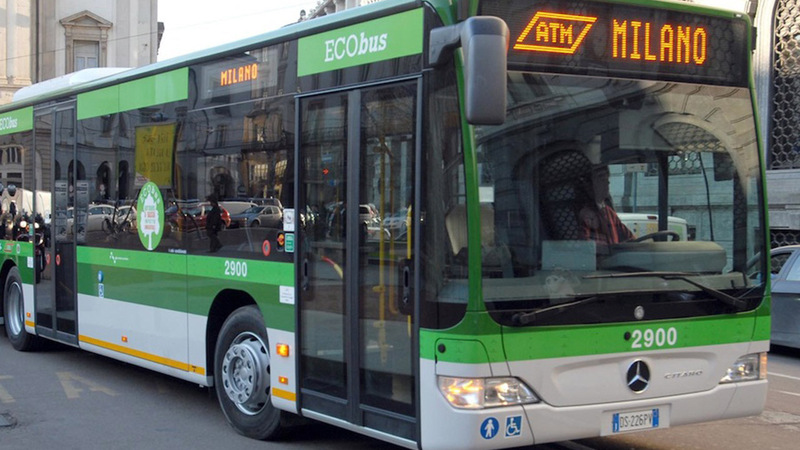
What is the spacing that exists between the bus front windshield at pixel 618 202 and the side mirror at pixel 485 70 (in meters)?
0.45

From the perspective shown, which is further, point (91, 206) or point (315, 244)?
point (91, 206)

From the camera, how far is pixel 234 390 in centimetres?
776

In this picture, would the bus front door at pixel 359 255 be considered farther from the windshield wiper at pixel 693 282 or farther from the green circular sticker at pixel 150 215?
the green circular sticker at pixel 150 215

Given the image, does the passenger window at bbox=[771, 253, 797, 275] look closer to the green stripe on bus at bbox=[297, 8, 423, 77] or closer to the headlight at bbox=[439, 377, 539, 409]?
the green stripe on bus at bbox=[297, 8, 423, 77]

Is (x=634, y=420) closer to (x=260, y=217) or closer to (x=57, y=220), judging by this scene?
(x=260, y=217)

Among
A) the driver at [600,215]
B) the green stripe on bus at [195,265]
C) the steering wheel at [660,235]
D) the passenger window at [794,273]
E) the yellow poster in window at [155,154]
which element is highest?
the yellow poster in window at [155,154]

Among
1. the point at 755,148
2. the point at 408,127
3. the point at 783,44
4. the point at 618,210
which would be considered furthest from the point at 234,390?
the point at 783,44

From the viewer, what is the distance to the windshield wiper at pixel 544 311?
18.0 ft

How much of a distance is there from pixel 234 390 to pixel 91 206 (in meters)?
3.51

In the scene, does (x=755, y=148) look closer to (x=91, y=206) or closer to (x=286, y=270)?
(x=286, y=270)

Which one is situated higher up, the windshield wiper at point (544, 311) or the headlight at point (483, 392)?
the windshield wiper at point (544, 311)

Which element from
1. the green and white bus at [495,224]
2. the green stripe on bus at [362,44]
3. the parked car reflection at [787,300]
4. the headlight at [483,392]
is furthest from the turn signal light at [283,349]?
the parked car reflection at [787,300]

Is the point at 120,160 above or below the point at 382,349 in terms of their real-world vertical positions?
above

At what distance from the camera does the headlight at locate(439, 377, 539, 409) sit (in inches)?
214
